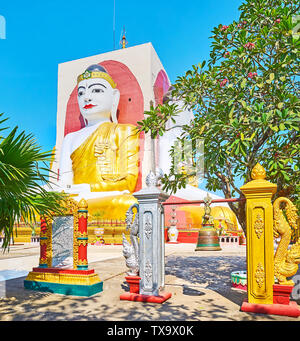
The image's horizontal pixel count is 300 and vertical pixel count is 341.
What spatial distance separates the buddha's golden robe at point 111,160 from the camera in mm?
25328

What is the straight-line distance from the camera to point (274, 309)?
4.86 metres

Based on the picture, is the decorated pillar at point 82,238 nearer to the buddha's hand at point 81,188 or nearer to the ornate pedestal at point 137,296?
the ornate pedestal at point 137,296

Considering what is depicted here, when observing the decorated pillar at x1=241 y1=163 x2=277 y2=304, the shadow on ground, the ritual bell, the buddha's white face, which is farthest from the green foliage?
the buddha's white face

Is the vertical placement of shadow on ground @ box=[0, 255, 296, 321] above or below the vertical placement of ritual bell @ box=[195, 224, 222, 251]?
below

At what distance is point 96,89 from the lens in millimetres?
26281

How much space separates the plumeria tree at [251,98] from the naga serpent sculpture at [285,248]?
1.94ft

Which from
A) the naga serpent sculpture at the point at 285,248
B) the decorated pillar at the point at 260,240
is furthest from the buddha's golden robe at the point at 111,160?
the naga serpent sculpture at the point at 285,248

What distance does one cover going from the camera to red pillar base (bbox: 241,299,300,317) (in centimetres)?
473

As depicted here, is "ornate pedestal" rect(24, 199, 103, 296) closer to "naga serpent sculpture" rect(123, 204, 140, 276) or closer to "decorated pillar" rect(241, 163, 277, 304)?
"naga serpent sculpture" rect(123, 204, 140, 276)

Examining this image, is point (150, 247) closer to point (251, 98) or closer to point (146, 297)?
point (146, 297)

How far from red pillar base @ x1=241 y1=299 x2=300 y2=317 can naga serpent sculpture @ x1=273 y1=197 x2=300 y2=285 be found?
0.34 m
